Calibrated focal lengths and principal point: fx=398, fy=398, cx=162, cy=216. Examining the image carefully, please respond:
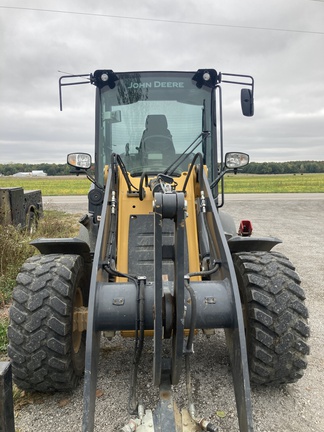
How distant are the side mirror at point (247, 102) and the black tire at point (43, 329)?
2933mm

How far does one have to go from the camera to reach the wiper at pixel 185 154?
13.6ft

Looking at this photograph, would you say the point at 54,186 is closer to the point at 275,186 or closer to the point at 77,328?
the point at 275,186

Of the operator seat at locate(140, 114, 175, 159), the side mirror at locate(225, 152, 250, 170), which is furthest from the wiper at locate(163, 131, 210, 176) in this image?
the side mirror at locate(225, 152, 250, 170)

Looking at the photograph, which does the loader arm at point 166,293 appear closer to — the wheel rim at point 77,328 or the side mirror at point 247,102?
the wheel rim at point 77,328

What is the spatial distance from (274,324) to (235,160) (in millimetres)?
1760

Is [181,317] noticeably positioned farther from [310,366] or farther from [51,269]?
[310,366]

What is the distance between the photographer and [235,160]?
4066mm

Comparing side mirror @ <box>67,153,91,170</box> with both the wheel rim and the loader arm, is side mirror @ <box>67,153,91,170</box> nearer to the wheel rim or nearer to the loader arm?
the loader arm

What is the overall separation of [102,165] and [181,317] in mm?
2740

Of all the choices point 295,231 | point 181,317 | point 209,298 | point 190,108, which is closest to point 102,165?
point 190,108

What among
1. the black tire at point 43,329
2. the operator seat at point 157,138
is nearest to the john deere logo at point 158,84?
the operator seat at point 157,138

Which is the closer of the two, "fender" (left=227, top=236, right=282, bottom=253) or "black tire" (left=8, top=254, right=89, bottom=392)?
"black tire" (left=8, top=254, right=89, bottom=392)

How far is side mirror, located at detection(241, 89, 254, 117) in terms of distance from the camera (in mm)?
4703

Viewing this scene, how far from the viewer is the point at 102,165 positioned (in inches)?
178
